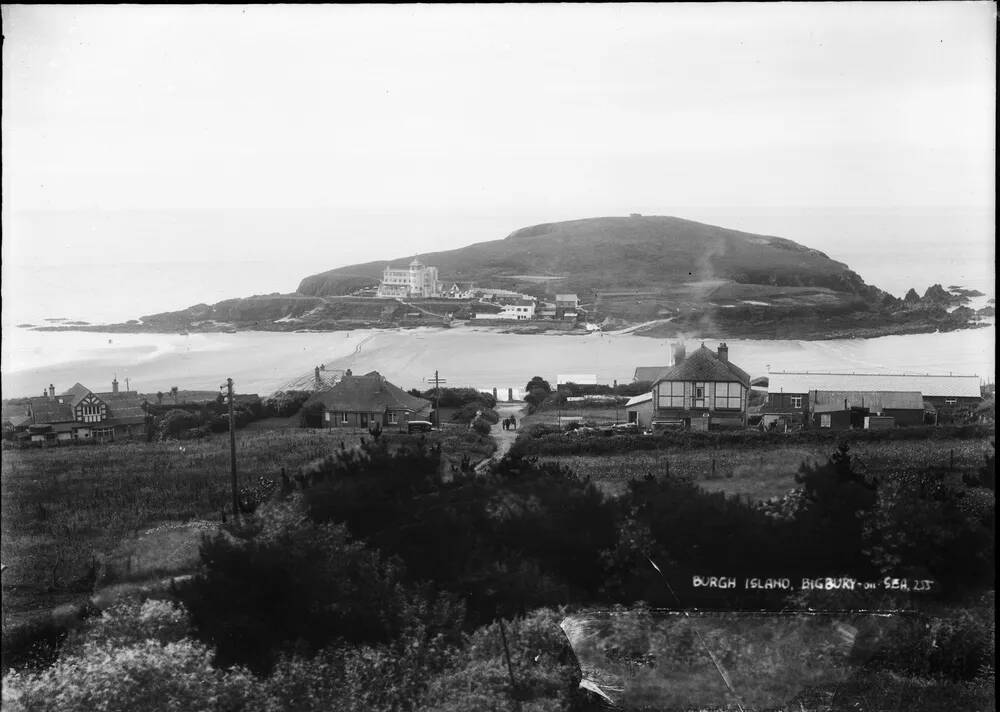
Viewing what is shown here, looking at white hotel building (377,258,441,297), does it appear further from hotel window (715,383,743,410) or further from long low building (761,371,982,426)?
long low building (761,371,982,426)

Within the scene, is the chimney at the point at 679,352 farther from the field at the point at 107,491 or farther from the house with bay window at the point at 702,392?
the field at the point at 107,491

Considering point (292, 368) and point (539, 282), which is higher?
point (539, 282)

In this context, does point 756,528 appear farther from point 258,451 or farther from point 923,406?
point 258,451

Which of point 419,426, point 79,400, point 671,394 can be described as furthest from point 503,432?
point 79,400

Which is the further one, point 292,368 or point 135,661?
point 292,368

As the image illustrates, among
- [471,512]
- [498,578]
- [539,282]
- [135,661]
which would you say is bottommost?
[135,661]

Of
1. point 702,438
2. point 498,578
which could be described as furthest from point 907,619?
point 498,578
